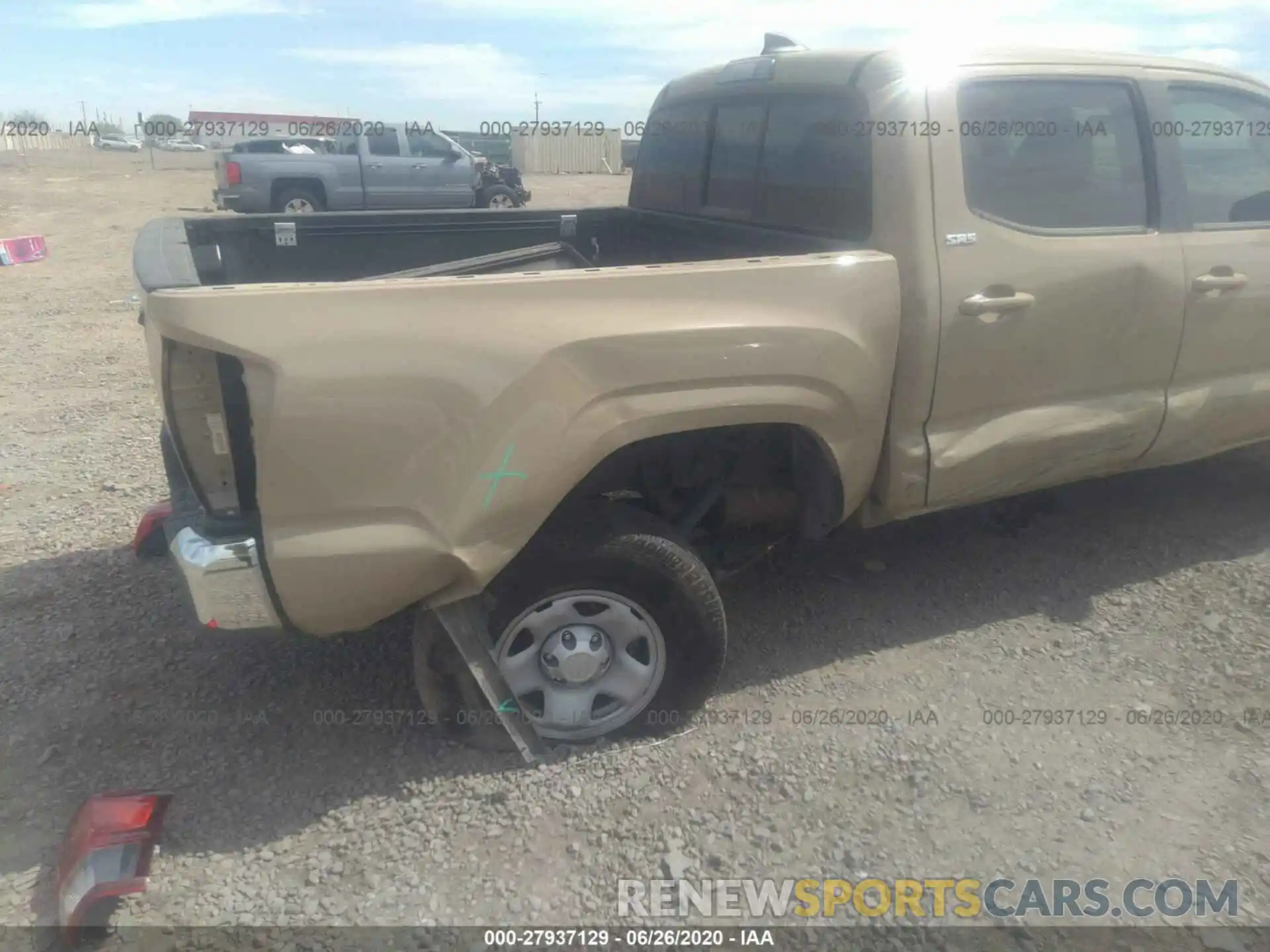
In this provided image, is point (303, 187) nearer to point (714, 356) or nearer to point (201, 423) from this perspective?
point (201, 423)

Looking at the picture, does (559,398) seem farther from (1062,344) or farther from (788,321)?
(1062,344)

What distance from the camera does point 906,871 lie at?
2.47 meters

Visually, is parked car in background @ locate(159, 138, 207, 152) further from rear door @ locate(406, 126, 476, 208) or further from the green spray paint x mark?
the green spray paint x mark

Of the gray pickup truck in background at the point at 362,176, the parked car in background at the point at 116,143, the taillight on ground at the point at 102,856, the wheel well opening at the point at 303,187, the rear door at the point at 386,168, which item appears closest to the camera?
the taillight on ground at the point at 102,856

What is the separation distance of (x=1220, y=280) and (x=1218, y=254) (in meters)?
0.10

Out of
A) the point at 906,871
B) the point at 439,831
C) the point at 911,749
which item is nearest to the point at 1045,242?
the point at 911,749

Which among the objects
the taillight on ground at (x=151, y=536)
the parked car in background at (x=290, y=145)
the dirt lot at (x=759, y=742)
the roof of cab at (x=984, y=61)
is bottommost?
the dirt lot at (x=759, y=742)

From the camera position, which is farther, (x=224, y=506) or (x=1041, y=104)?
(x=1041, y=104)

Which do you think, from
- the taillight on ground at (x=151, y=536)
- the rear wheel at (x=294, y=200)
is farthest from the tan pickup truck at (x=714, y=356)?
the rear wheel at (x=294, y=200)

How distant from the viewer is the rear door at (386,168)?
17234 millimetres

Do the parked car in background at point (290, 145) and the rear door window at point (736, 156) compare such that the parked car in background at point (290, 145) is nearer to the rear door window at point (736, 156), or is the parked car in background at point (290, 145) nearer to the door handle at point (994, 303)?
the rear door window at point (736, 156)

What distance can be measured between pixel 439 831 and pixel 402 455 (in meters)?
1.02

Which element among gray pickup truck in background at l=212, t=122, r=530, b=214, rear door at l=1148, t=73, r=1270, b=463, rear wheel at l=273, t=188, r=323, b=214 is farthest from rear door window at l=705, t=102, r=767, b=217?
rear wheel at l=273, t=188, r=323, b=214

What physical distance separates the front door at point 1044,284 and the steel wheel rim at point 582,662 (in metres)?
1.08
